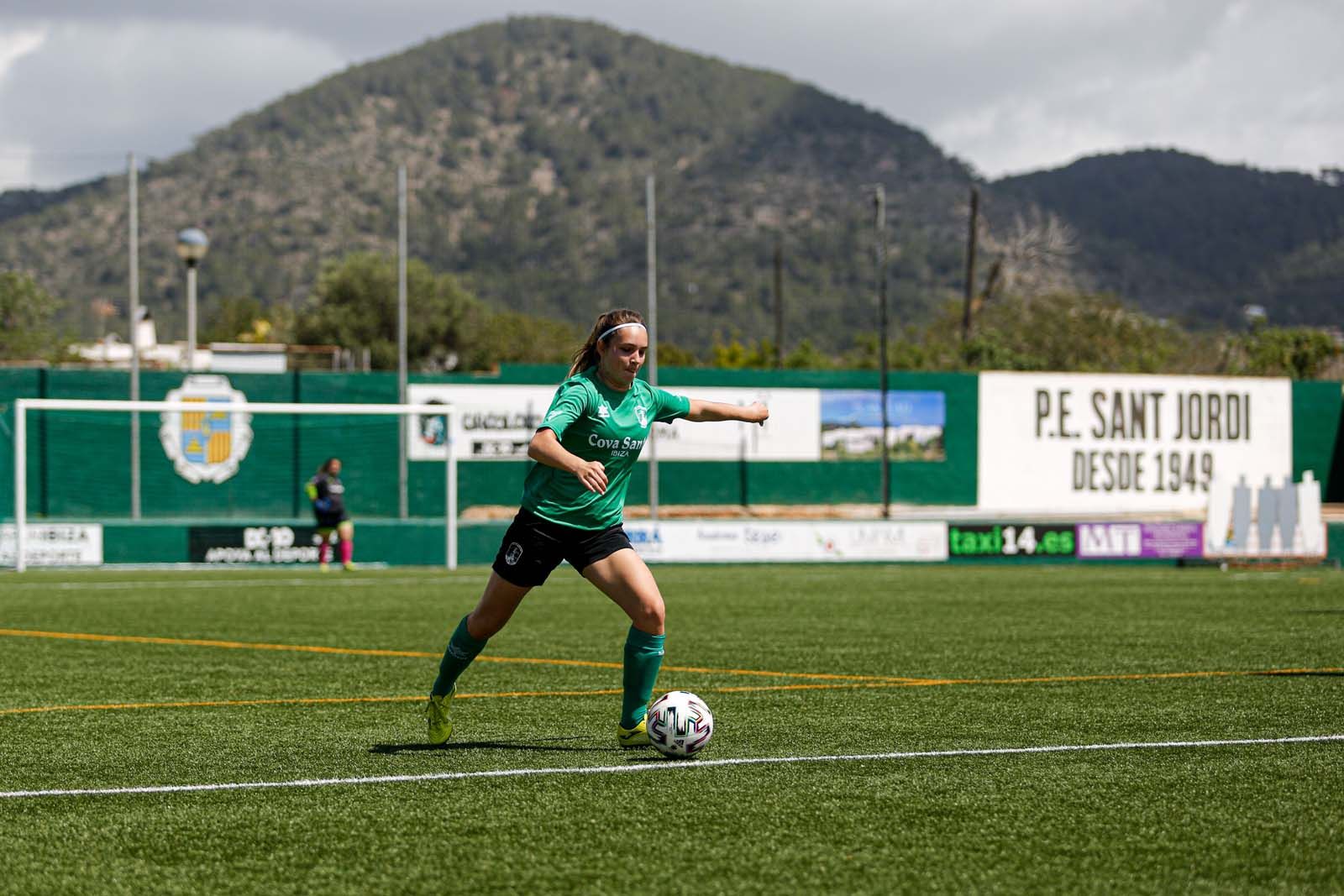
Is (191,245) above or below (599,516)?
above

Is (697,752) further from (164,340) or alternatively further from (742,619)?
(164,340)

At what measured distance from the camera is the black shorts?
7520 mm

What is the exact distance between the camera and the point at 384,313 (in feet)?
302

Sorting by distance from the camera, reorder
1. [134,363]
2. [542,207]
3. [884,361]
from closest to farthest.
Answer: [134,363] < [884,361] < [542,207]

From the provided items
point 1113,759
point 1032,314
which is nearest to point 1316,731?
point 1113,759

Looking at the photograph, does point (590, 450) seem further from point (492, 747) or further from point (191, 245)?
point (191, 245)

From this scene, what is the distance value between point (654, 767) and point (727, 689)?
11.2ft

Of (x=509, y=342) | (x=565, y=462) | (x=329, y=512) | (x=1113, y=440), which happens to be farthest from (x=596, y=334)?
(x=509, y=342)

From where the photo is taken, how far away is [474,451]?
3897 centimetres

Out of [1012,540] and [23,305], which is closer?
[1012,540]

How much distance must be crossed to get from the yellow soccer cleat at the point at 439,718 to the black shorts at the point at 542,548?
68 cm

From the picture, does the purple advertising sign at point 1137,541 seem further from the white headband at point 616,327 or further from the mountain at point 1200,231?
the mountain at point 1200,231

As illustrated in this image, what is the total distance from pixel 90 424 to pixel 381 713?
2851 cm

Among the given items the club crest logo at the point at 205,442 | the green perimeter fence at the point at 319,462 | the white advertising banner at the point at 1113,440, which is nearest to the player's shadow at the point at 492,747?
the green perimeter fence at the point at 319,462
